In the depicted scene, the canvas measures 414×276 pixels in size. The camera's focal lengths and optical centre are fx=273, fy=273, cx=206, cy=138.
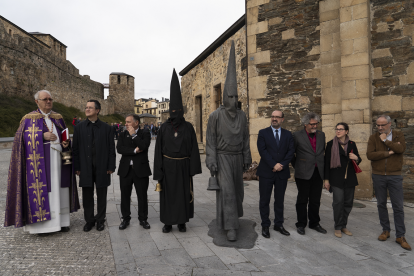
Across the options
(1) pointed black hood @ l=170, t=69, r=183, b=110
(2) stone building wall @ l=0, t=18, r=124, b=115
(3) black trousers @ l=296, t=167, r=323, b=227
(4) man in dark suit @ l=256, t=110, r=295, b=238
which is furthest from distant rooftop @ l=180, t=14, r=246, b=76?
(2) stone building wall @ l=0, t=18, r=124, b=115

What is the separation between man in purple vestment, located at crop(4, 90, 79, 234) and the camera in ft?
11.9

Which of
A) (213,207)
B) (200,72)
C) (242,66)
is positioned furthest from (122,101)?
(213,207)

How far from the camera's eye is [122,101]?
50969 mm

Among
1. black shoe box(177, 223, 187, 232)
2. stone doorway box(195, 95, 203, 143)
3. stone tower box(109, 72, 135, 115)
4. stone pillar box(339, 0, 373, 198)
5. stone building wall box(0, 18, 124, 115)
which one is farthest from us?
stone tower box(109, 72, 135, 115)

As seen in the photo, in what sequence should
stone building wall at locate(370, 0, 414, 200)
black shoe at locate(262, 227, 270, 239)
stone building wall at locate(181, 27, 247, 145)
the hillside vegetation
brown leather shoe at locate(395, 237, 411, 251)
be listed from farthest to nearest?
the hillside vegetation < stone building wall at locate(181, 27, 247, 145) < stone building wall at locate(370, 0, 414, 200) < black shoe at locate(262, 227, 270, 239) < brown leather shoe at locate(395, 237, 411, 251)

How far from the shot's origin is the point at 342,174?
373cm

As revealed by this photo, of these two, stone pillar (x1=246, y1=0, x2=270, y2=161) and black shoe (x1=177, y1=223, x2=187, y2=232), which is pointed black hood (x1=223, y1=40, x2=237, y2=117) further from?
stone pillar (x1=246, y1=0, x2=270, y2=161)

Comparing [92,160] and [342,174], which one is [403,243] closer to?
[342,174]

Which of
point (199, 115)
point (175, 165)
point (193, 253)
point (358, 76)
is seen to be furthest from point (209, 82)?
point (193, 253)

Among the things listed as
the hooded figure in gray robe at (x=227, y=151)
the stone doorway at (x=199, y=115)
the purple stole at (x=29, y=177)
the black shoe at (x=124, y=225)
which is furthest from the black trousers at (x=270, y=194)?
the stone doorway at (x=199, y=115)

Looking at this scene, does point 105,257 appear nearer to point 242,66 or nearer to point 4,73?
point 242,66

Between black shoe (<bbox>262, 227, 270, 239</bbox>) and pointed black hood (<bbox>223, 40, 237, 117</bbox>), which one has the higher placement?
pointed black hood (<bbox>223, 40, 237, 117</bbox>)

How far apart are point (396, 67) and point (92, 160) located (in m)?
6.03

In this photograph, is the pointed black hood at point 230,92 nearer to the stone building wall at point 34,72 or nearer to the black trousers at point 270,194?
the black trousers at point 270,194
